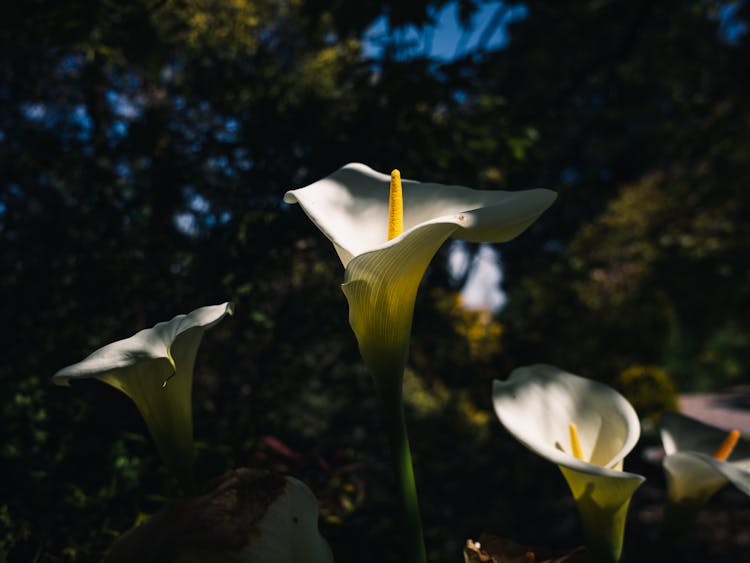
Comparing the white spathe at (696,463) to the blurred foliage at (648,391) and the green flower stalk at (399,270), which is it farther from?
the blurred foliage at (648,391)

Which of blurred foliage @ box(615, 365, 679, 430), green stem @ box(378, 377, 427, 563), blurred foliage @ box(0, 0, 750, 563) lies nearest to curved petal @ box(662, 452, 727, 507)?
green stem @ box(378, 377, 427, 563)

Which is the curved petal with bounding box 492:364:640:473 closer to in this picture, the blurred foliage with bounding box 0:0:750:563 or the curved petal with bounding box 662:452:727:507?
the curved petal with bounding box 662:452:727:507

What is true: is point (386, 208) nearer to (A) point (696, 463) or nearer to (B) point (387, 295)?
(B) point (387, 295)

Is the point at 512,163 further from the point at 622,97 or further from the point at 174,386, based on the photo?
the point at 622,97

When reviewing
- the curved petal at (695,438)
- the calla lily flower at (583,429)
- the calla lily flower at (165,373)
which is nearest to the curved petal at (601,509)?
the calla lily flower at (583,429)

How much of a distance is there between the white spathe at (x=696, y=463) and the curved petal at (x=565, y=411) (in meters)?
0.04

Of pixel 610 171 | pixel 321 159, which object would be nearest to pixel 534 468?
pixel 321 159

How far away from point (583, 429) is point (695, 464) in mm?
104

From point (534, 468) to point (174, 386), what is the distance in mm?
2399

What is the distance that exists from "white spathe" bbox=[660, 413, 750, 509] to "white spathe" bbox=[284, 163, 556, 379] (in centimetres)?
23

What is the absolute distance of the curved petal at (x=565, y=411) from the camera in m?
0.49

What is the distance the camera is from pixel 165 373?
0.40 meters

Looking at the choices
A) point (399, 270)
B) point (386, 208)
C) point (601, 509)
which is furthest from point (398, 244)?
point (601, 509)

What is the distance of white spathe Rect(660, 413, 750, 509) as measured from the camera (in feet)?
1.27
